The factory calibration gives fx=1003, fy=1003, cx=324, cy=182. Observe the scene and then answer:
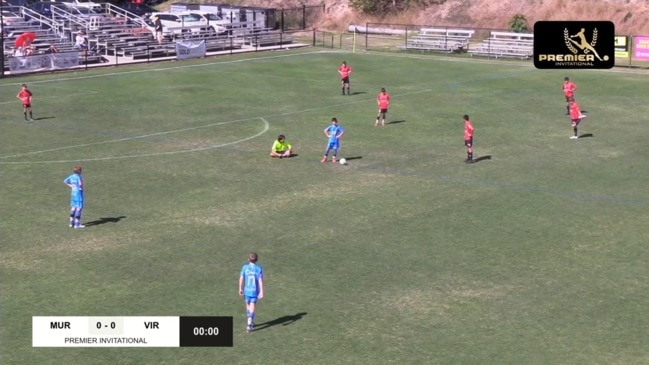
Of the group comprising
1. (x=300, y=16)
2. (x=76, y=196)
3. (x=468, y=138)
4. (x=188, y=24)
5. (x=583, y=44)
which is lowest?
(x=76, y=196)

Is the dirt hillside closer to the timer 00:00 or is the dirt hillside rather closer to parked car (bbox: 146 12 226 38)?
parked car (bbox: 146 12 226 38)

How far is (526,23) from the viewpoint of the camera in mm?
82500

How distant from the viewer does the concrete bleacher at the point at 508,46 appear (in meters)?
68.8

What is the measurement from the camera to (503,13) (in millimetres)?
86375

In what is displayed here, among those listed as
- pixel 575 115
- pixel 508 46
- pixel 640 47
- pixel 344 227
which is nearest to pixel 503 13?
pixel 508 46

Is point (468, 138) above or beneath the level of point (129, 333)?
above

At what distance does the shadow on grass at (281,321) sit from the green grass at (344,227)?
17cm

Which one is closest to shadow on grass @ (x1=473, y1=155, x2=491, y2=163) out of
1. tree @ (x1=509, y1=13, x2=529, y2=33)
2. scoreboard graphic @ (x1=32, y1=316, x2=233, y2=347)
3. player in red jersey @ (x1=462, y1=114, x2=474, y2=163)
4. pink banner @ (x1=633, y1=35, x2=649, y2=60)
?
player in red jersey @ (x1=462, y1=114, x2=474, y2=163)

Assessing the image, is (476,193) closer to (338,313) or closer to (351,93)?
(338,313)

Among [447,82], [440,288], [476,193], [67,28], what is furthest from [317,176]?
[67,28]

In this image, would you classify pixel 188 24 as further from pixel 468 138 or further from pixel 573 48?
pixel 468 138

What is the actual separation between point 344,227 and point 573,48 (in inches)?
1198

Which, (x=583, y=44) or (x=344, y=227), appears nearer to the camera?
(x=344, y=227)

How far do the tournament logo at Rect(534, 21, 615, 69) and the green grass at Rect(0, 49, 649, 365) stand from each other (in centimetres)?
451
